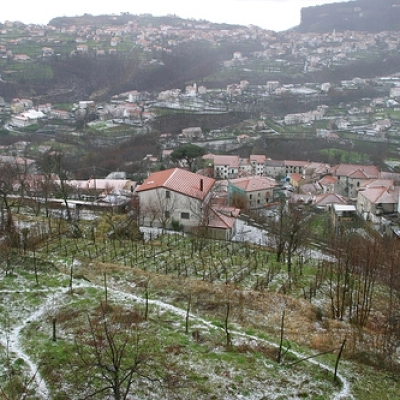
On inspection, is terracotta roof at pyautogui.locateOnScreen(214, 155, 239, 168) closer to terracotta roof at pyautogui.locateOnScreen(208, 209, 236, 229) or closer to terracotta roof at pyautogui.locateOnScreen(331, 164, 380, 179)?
terracotta roof at pyautogui.locateOnScreen(331, 164, 380, 179)

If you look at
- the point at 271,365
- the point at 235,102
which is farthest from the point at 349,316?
the point at 235,102

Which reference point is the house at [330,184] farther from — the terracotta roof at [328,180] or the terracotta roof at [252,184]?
the terracotta roof at [252,184]

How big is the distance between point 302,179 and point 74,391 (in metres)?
32.8

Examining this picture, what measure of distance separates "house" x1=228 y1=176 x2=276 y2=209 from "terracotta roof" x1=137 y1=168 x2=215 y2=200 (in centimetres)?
861

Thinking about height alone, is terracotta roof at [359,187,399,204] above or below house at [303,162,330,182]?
above

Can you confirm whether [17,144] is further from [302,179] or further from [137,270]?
[137,270]

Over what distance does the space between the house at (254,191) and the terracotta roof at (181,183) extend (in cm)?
861

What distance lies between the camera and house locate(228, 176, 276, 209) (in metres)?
28.3

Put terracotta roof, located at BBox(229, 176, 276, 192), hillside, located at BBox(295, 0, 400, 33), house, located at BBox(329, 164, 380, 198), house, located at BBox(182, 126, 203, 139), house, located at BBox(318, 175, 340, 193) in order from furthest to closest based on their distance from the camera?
1. hillside, located at BBox(295, 0, 400, 33)
2. house, located at BBox(182, 126, 203, 139)
3. house, located at BBox(329, 164, 380, 198)
4. house, located at BBox(318, 175, 340, 193)
5. terracotta roof, located at BBox(229, 176, 276, 192)

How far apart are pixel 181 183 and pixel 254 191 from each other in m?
11.3

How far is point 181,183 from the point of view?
60.5ft

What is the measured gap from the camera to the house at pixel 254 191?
28312 millimetres

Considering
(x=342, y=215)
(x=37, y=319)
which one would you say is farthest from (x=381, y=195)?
(x=37, y=319)

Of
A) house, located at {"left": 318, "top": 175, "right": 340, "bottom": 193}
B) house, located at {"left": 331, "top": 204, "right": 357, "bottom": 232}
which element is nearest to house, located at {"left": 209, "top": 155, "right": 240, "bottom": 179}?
house, located at {"left": 318, "top": 175, "right": 340, "bottom": 193}
